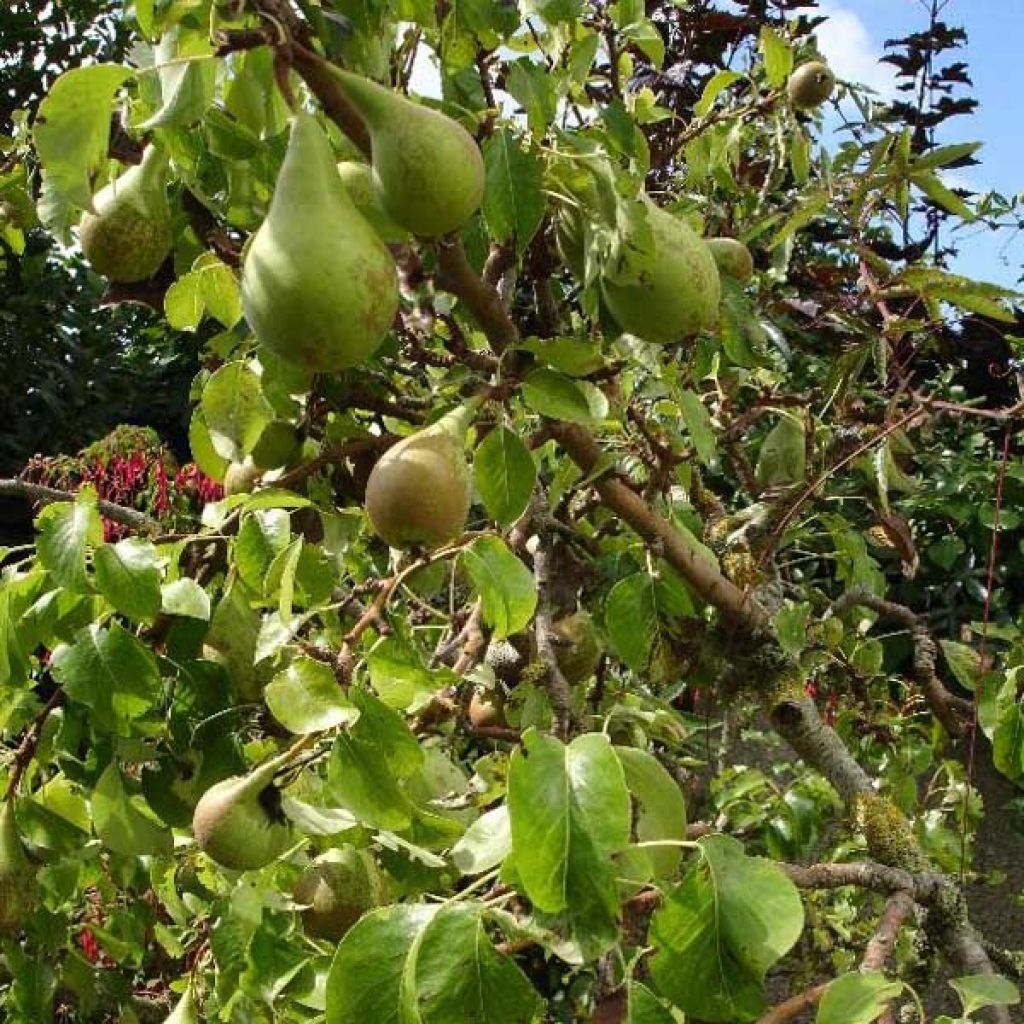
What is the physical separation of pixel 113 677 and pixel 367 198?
0.37m

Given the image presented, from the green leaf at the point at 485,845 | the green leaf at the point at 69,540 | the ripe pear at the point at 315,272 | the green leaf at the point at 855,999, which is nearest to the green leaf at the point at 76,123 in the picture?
the ripe pear at the point at 315,272

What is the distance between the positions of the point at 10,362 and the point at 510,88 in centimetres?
398

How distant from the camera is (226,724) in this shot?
87 cm

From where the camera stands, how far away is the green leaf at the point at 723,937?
604 millimetres

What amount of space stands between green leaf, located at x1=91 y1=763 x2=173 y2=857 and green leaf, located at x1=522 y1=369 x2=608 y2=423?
44 centimetres

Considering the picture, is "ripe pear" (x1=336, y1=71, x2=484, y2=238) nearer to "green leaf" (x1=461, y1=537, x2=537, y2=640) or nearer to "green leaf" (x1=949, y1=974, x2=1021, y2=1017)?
"green leaf" (x1=461, y1=537, x2=537, y2=640)

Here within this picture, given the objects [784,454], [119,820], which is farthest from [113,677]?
[784,454]

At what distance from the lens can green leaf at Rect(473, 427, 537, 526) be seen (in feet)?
2.72

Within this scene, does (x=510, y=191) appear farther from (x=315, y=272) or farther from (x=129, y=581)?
(x=129, y=581)

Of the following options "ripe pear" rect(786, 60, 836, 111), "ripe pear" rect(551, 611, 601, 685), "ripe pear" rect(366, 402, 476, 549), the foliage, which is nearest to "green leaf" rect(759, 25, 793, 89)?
the foliage

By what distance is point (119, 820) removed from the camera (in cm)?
93

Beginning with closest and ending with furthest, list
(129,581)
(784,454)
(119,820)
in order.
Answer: (129,581) → (119,820) → (784,454)

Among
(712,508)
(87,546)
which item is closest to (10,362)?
(712,508)

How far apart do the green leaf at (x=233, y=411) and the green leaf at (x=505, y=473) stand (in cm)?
25
